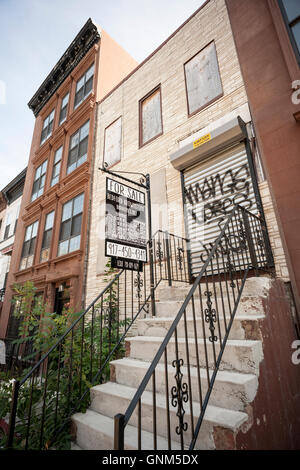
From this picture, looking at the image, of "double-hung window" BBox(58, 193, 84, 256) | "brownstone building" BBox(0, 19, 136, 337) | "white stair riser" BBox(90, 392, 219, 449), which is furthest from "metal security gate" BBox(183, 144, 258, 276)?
"double-hung window" BBox(58, 193, 84, 256)

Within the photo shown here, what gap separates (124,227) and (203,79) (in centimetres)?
518

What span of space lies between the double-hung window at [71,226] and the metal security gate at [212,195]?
194 inches

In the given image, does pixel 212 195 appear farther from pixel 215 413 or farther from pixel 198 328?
pixel 215 413

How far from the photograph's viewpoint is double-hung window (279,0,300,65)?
4.60m

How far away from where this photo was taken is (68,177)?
10406 millimetres

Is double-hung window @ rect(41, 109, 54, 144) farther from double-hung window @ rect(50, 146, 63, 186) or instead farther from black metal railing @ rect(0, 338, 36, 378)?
black metal railing @ rect(0, 338, 36, 378)

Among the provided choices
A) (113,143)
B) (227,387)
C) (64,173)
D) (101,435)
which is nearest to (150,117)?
(113,143)

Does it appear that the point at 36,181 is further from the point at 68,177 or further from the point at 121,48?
the point at 121,48

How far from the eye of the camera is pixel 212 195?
566 cm

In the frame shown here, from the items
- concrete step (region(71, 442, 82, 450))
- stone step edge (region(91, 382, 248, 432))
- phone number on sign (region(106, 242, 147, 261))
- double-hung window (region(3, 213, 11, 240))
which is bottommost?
concrete step (region(71, 442, 82, 450))

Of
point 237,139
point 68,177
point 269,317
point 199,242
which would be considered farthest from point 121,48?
point 269,317

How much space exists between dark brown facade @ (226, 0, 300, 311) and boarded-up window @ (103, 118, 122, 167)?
15.9 feet

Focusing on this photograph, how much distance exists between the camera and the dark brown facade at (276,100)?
3.99m
